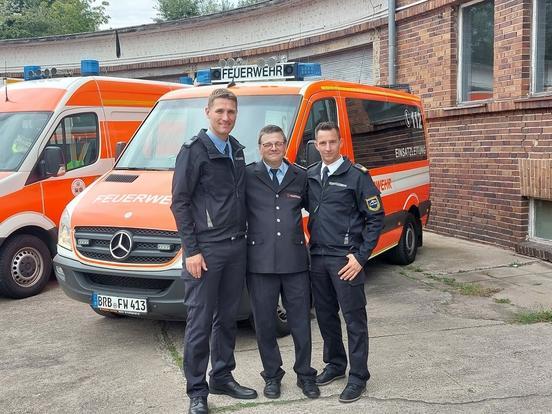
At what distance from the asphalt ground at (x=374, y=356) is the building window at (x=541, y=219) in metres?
1.33

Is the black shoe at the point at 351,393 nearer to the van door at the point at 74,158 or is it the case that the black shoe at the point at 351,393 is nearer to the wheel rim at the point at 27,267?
the wheel rim at the point at 27,267

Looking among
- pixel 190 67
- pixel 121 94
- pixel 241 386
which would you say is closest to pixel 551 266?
pixel 241 386

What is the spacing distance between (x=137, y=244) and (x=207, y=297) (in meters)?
1.30

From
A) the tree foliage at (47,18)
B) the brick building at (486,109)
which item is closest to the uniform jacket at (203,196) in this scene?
the brick building at (486,109)

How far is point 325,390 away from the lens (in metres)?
4.24

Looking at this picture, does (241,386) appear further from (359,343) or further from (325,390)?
(359,343)

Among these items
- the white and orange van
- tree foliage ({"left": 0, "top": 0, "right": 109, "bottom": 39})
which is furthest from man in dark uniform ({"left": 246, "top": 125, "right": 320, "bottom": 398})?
tree foliage ({"left": 0, "top": 0, "right": 109, "bottom": 39})

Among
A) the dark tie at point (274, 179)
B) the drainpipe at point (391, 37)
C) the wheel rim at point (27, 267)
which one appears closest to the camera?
the dark tie at point (274, 179)

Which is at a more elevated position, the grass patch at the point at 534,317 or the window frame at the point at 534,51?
the window frame at the point at 534,51

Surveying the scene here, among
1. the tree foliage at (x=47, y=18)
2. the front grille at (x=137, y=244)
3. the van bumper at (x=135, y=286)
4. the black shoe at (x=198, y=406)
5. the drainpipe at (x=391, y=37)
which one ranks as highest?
the tree foliage at (x=47, y=18)

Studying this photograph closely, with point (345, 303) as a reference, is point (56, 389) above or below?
below

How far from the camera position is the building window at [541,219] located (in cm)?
826

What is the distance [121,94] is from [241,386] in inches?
213

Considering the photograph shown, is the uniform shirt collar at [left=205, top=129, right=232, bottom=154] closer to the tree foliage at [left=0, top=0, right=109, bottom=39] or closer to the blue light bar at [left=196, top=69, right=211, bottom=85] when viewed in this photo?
the blue light bar at [left=196, top=69, right=211, bottom=85]
